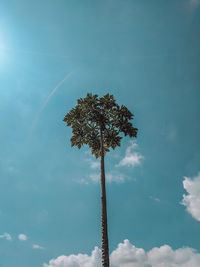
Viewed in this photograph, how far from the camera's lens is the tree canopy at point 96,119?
20.3 m

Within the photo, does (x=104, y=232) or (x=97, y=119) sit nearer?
(x=104, y=232)

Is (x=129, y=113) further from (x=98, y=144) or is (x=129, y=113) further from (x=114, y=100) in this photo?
(x=98, y=144)

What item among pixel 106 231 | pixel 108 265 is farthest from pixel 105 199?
pixel 108 265

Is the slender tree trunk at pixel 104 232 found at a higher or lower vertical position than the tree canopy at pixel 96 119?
lower

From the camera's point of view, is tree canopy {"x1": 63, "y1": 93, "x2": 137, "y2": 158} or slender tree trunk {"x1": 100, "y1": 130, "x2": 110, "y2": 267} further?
tree canopy {"x1": 63, "y1": 93, "x2": 137, "y2": 158}

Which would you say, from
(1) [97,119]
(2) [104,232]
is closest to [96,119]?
(1) [97,119]

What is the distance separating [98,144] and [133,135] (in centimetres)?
390

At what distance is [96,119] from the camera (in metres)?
20.3

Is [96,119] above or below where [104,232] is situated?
above

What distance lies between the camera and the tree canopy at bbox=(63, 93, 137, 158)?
66.5 ft

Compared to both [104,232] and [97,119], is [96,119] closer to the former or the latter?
[97,119]

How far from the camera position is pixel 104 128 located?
2061 centimetres

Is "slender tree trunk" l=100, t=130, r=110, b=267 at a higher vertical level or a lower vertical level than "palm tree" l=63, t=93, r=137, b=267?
lower

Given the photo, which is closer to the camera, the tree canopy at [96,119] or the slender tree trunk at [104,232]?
the slender tree trunk at [104,232]
